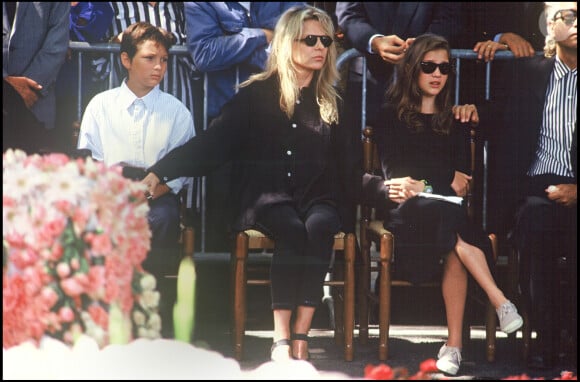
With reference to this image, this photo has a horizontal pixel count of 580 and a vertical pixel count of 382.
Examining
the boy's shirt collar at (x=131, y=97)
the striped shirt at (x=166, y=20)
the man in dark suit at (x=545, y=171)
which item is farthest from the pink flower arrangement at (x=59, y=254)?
the man in dark suit at (x=545, y=171)

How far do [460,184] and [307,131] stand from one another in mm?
753

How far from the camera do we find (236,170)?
529cm

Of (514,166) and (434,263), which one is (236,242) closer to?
(434,263)

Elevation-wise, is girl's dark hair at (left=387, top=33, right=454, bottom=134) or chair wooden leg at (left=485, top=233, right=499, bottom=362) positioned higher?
girl's dark hair at (left=387, top=33, right=454, bottom=134)

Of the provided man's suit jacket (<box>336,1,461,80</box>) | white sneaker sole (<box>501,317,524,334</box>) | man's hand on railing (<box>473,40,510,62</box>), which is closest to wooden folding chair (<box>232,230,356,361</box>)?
white sneaker sole (<box>501,317,524,334</box>)

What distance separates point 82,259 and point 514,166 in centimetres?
227

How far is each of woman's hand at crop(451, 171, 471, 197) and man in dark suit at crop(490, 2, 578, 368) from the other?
0.14 meters

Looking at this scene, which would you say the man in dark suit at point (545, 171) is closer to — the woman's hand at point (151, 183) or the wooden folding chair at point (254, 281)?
the wooden folding chair at point (254, 281)

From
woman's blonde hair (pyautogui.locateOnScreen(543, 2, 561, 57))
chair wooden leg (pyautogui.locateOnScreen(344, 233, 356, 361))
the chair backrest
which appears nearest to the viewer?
chair wooden leg (pyautogui.locateOnScreen(344, 233, 356, 361))

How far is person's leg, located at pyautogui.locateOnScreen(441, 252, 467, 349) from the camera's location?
5164 millimetres

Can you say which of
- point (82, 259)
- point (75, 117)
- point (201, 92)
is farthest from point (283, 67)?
point (82, 259)

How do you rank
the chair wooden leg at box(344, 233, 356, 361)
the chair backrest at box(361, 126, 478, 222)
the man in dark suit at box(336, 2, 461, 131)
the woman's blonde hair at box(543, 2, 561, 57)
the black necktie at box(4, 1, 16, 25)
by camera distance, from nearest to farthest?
the black necktie at box(4, 1, 16, 25)
the chair wooden leg at box(344, 233, 356, 361)
the woman's blonde hair at box(543, 2, 561, 57)
the chair backrest at box(361, 126, 478, 222)
the man in dark suit at box(336, 2, 461, 131)

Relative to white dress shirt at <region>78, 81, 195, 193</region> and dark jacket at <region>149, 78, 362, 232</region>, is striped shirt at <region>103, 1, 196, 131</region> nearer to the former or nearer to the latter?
dark jacket at <region>149, 78, 362, 232</region>

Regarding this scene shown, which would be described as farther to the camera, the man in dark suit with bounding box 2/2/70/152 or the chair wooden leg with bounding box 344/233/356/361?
the chair wooden leg with bounding box 344/233/356/361
